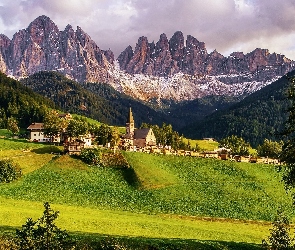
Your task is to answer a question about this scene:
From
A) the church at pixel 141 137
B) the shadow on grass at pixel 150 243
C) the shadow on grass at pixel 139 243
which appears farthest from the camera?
the church at pixel 141 137

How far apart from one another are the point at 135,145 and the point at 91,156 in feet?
217

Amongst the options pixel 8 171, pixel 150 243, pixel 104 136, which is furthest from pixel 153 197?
pixel 104 136

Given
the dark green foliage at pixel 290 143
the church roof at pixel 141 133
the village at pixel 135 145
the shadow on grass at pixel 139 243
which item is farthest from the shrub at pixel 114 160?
the church roof at pixel 141 133

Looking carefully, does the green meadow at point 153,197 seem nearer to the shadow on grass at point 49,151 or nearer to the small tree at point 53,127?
the shadow on grass at point 49,151

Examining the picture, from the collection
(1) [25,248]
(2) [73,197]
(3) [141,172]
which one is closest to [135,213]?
(2) [73,197]

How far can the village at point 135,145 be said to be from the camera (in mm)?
104812

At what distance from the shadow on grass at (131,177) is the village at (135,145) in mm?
12857

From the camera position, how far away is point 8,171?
3127 inches

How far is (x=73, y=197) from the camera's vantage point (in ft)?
240

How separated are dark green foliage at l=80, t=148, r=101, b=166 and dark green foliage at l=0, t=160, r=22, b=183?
57.2ft

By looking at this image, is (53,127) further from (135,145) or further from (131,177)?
(131,177)

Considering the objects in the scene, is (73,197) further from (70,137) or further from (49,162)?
(70,137)

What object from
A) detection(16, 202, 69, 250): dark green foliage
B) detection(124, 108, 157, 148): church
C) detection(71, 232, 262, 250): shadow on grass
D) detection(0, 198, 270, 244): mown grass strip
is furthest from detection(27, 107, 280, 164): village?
detection(16, 202, 69, 250): dark green foliage

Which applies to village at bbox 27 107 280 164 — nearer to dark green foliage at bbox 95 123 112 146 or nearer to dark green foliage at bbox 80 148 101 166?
dark green foliage at bbox 95 123 112 146
